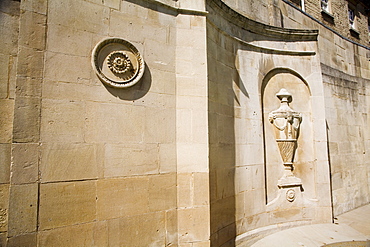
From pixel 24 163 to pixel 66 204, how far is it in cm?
65

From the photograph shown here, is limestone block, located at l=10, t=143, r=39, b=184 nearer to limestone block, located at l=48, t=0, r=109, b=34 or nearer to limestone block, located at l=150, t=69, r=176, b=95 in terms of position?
limestone block, located at l=48, t=0, r=109, b=34

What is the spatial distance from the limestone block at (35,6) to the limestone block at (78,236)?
2.51 meters

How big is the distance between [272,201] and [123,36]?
4.31m

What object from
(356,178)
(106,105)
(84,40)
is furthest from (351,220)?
(84,40)

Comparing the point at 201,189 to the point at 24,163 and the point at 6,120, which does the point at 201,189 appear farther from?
the point at 6,120

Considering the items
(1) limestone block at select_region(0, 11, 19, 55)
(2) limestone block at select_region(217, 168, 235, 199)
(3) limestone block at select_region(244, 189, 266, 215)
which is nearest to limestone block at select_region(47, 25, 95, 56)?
(1) limestone block at select_region(0, 11, 19, 55)

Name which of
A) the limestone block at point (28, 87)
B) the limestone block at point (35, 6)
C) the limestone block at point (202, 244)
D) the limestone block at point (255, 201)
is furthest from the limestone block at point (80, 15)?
the limestone block at point (255, 201)

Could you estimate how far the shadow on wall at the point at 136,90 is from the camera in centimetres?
326

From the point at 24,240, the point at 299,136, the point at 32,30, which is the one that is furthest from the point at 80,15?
the point at 299,136

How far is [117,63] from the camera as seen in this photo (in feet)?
10.8

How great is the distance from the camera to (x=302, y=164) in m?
5.57

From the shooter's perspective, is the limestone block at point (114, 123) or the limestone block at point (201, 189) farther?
the limestone block at point (201, 189)

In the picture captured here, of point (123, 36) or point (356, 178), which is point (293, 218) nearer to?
point (356, 178)

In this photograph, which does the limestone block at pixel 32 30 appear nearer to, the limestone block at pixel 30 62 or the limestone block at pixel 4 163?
the limestone block at pixel 30 62
